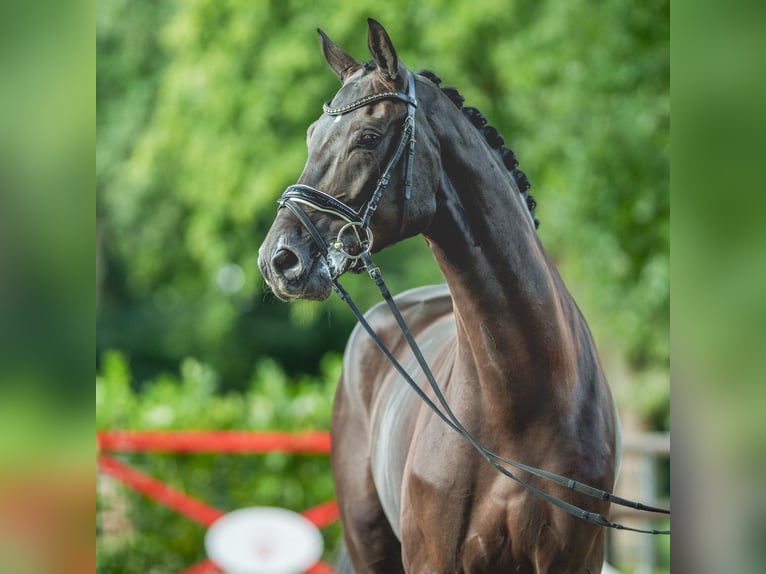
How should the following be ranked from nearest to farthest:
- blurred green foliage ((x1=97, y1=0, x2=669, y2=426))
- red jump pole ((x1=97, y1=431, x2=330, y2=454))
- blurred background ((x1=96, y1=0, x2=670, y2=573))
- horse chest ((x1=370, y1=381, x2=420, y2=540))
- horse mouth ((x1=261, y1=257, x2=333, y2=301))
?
horse mouth ((x1=261, y1=257, x2=333, y2=301))
horse chest ((x1=370, y1=381, x2=420, y2=540))
red jump pole ((x1=97, y1=431, x2=330, y2=454))
blurred background ((x1=96, y1=0, x2=670, y2=573))
blurred green foliage ((x1=97, y1=0, x2=669, y2=426))

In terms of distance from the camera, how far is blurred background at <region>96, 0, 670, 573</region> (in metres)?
7.42

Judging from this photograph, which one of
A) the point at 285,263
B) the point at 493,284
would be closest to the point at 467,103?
the point at 493,284

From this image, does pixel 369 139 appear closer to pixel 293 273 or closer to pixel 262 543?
pixel 293 273

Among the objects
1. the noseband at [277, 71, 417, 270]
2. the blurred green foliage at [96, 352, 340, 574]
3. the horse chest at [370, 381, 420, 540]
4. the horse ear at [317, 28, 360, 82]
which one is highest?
the blurred green foliage at [96, 352, 340, 574]

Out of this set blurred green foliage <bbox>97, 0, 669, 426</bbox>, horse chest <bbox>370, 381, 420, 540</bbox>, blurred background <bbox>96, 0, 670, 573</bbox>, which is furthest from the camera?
blurred green foliage <bbox>97, 0, 669, 426</bbox>

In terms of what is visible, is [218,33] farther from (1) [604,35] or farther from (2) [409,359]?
(2) [409,359]

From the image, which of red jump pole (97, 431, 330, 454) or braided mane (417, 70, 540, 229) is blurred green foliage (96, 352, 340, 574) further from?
braided mane (417, 70, 540, 229)

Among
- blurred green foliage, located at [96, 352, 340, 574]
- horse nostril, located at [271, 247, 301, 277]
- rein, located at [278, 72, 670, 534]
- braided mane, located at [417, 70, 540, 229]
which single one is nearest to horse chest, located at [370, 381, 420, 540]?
rein, located at [278, 72, 670, 534]

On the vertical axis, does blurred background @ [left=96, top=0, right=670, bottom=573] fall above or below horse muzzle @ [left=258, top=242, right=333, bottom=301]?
above

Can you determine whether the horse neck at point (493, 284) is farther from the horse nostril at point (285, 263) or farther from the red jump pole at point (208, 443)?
the red jump pole at point (208, 443)
